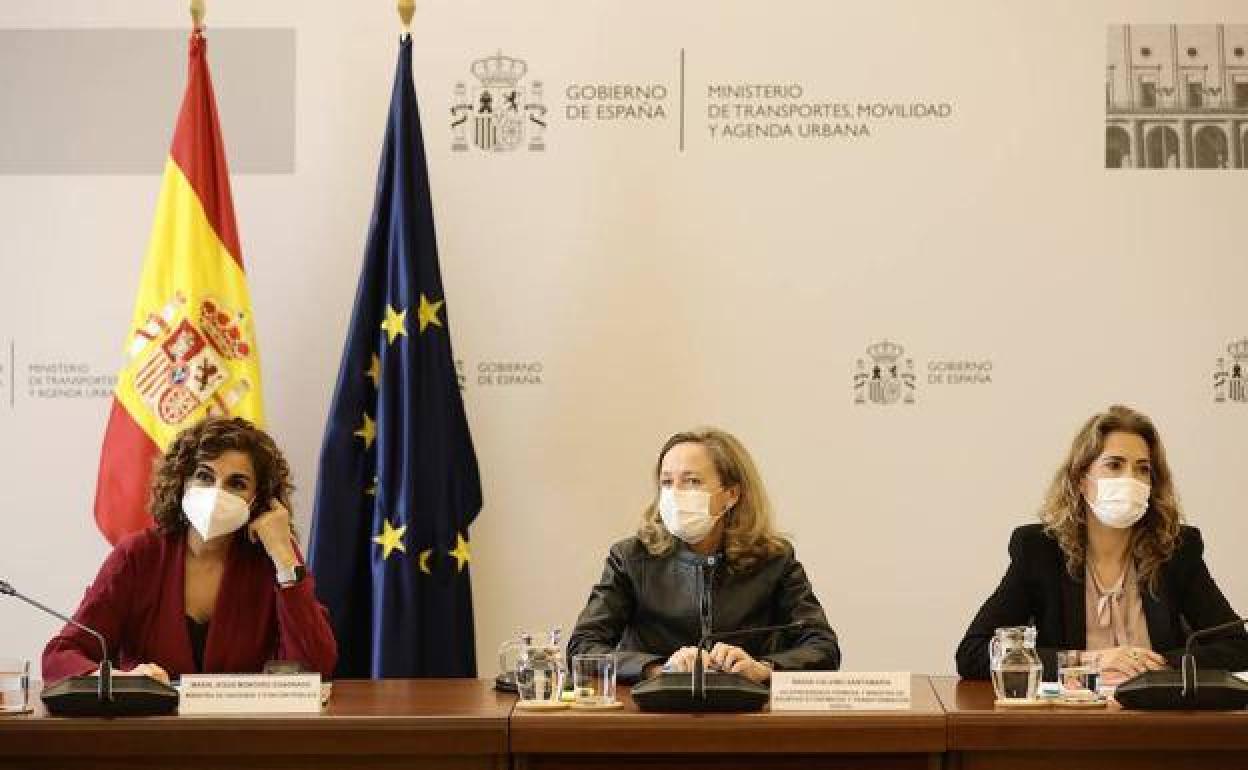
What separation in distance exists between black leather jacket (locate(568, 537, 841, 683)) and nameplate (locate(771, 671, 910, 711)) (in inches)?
25.7

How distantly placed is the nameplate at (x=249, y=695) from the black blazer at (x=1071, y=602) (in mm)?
1478

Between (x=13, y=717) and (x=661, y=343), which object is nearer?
(x=13, y=717)

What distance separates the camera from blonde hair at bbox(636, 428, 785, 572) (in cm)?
387

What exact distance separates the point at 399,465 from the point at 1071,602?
187cm

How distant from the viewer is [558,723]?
2.96 meters

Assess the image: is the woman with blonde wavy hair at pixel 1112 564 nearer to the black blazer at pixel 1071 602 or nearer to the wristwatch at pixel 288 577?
the black blazer at pixel 1071 602

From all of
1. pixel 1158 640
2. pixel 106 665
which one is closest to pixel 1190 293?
pixel 1158 640

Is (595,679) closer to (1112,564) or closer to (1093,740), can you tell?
(1093,740)

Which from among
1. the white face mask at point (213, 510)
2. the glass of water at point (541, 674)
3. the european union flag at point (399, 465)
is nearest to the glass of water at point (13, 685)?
the white face mask at point (213, 510)

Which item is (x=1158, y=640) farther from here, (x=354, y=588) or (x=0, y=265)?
(x=0, y=265)

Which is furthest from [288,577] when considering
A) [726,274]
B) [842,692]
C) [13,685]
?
[726,274]

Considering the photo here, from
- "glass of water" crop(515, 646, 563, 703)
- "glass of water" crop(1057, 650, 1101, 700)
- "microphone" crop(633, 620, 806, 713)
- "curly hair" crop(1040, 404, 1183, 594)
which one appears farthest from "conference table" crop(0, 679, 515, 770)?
"curly hair" crop(1040, 404, 1183, 594)

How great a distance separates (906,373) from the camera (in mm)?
4961

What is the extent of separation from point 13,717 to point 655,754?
1164mm
